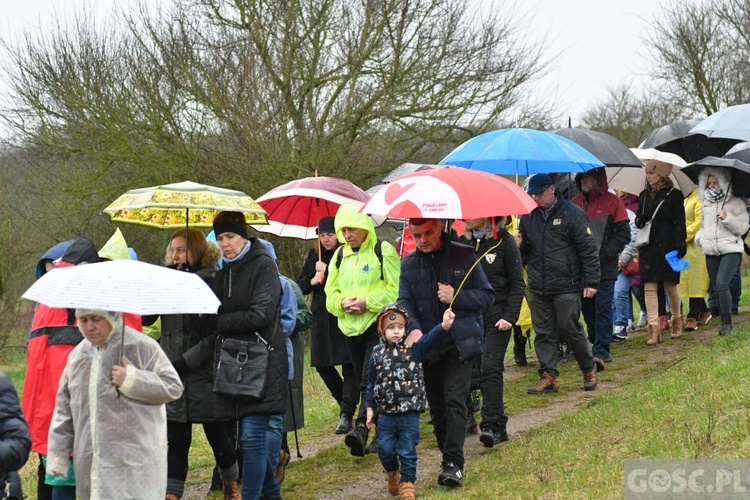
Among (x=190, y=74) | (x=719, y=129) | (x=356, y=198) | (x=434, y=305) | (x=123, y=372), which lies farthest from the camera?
(x=190, y=74)

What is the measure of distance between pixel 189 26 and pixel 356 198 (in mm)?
12553

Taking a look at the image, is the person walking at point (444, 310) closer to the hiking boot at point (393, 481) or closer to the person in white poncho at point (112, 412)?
the hiking boot at point (393, 481)

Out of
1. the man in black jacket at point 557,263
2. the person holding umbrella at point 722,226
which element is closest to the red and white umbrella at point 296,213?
the man in black jacket at point 557,263

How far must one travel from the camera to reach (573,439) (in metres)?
7.12

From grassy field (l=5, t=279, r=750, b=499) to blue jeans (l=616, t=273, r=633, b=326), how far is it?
2438 millimetres

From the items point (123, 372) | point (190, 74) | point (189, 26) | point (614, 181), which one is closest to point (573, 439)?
point (123, 372)

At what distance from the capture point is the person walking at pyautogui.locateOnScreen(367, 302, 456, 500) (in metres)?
6.41

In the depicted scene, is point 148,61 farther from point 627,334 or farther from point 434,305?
A: point 434,305

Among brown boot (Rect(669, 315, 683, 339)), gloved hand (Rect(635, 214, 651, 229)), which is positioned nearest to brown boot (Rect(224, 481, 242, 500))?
gloved hand (Rect(635, 214, 651, 229))

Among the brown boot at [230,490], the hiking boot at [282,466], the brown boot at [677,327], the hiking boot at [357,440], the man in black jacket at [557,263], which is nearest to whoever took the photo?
the brown boot at [230,490]

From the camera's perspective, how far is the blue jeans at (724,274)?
35.3ft

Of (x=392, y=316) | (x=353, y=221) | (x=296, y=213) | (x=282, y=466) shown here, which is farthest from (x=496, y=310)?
(x=296, y=213)

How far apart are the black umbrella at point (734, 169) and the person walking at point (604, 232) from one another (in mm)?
881

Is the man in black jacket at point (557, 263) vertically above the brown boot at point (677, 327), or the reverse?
the man in black jacket at point (557, 263)
